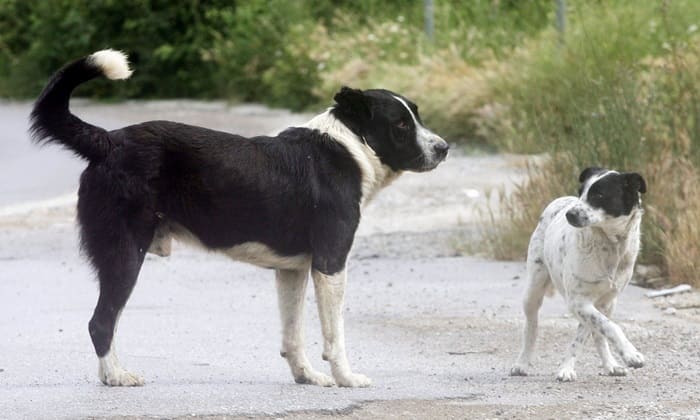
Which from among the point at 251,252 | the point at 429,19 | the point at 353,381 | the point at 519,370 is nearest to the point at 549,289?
the point at 519,370

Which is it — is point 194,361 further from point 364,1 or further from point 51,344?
point 364,1

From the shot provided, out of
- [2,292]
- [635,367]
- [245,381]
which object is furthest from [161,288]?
[635,367]

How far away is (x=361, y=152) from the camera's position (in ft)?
24.2

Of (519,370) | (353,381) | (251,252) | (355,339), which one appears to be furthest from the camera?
(355,339)

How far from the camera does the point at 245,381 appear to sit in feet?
23.9

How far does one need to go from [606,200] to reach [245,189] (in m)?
1.89

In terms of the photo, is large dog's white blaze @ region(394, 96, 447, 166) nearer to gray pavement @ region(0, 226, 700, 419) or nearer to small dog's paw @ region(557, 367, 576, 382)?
gray pavement @ region(0, 226, 700, 419)

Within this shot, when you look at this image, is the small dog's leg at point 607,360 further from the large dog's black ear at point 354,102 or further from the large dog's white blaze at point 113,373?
the large dog's white blaze at point 113,373

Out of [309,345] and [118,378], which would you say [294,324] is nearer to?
[118,378]

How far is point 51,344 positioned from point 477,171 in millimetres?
8980

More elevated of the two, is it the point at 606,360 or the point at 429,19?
the point at 606,360

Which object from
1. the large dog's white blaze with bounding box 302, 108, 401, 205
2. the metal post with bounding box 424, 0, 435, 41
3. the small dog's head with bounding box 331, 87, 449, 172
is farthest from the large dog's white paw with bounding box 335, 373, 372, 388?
the metal post with bounding box 424, 0, 435, 41

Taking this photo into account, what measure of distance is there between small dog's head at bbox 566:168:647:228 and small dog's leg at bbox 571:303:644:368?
45 centimetres

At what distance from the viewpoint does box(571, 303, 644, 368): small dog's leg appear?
711 cm
